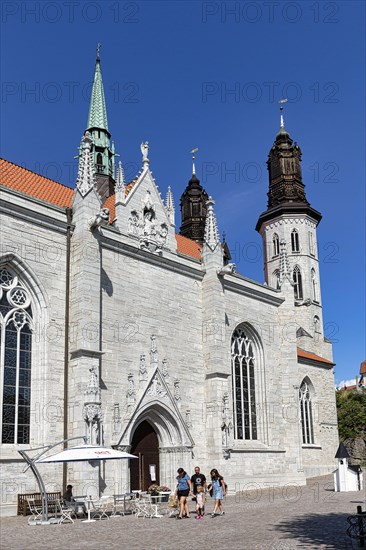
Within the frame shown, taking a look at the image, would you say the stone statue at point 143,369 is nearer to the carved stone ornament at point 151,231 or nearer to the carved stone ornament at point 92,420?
the carved stone ornament at point 92,420

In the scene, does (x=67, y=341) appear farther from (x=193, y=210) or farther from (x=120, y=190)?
(x=193, y=210)

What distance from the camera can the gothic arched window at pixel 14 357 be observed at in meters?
17.6

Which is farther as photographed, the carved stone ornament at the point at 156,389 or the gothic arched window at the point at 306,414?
the gothic arched window at the point at 306,414

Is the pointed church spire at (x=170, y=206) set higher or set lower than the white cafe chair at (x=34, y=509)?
higher

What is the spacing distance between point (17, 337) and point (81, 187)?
5.68 metres

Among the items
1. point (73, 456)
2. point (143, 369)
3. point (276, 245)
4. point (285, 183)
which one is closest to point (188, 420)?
point (143, 369)

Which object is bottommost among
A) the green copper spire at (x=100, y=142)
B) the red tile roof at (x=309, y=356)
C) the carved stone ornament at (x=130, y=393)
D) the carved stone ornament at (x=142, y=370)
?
the carved stone ornament at (x=130, y=393)

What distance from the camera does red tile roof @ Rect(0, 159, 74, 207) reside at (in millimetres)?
22547

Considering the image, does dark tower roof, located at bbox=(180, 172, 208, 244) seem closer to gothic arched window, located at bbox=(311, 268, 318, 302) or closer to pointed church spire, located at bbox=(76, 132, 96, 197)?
gothic arched window, located at bbox=(311, 268, 318, 302)

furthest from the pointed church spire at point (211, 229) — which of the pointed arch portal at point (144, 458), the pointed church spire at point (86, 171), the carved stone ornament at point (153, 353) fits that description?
the pointed arch portal at point (144, 458)

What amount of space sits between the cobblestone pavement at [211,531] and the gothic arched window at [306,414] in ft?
48.6

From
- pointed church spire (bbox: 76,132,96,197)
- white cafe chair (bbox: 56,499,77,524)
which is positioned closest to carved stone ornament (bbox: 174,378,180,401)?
white cafe chair (bbox: 56,499,77,524)

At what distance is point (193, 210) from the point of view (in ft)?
158

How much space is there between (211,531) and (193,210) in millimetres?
37243
